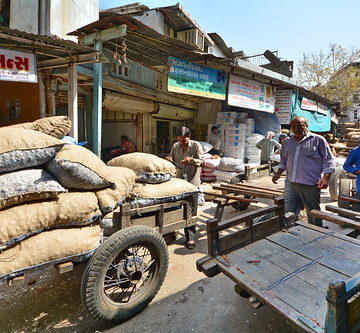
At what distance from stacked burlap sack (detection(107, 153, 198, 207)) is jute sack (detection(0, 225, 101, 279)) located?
0.63m

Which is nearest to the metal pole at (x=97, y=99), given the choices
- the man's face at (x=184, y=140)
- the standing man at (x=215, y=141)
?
the man's face at (x=184, y=140)

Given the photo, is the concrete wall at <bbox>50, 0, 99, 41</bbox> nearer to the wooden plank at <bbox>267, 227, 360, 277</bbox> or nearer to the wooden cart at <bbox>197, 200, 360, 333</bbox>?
the wooden cart at <bbox>197, 200, 360, 333</bbox>

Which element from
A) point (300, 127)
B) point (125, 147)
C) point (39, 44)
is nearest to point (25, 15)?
point (39, 44)

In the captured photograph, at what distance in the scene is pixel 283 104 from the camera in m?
10.3

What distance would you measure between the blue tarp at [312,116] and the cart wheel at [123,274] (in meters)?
9.80

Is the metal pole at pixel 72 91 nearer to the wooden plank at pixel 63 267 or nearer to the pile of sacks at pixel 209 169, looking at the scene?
the wooden plank at pixel 63 267

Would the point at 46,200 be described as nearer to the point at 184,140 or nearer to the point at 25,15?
the point at 184,140

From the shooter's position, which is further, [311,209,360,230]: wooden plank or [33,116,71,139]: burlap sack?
[311,209,360,230]: wooden plank

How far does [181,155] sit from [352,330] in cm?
352

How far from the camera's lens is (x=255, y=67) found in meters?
7.89

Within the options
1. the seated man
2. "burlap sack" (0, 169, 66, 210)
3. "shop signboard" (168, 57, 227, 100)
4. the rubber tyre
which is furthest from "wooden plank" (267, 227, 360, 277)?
the seated man

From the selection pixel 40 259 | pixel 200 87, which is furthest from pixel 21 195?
pixel 200 87

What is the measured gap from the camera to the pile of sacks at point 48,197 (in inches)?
66.2

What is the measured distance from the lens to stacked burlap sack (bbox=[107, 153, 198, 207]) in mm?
2602
